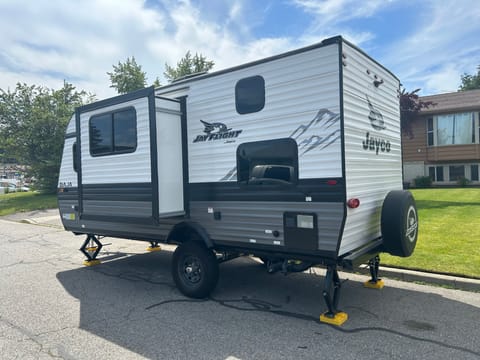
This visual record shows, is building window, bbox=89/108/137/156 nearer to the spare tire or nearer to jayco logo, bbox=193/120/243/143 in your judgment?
jayco logo, bbox=193/120/243/143

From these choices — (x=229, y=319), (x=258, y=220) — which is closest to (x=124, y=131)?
(x=258, y=220)

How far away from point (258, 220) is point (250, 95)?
1.67 meters

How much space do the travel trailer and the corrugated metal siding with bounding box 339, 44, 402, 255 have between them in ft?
0.08

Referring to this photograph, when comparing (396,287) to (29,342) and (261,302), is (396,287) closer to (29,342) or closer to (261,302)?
(261,302)

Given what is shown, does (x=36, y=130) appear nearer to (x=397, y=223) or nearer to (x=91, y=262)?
(x=91, y=262)

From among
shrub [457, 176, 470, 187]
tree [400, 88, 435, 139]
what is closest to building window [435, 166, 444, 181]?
shrub [457, 176, 470, 187]

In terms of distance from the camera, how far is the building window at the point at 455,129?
71.1 ft

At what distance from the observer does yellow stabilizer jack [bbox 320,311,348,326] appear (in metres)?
4.41

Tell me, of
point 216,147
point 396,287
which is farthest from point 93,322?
point 396,287

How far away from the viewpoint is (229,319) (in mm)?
→ 4695

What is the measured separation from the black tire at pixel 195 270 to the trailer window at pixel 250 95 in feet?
6.90

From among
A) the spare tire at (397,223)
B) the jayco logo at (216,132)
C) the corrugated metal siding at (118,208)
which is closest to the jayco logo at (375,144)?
the spare tire at (397,223)

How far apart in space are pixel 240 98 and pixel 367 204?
2199 mm

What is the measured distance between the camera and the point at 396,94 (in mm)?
6090
